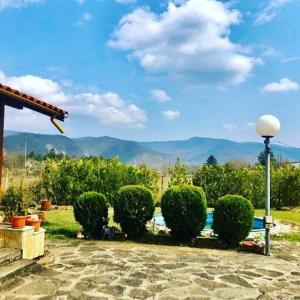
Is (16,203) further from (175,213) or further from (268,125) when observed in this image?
(268,125)

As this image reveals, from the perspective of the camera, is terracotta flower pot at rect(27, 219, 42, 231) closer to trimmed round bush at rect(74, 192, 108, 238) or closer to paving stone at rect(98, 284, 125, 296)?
paving stone at rect(98, 284, 125, 296)

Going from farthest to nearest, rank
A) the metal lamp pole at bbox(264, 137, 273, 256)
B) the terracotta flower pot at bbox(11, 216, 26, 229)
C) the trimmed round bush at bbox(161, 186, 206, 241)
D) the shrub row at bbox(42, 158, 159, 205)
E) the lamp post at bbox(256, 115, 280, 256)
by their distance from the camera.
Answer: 1. the shrub row at bbox(42, 158, 159, 205)
2. the trimmed round bush at bbox(161, 186, 206, 241)
3. the lamp post at bbox(256, 115, 280, 256)
4. the metal lamp pole at bbox(264, 137, 273, 256)
5. the terracotta flower pot at bbox(11, 216, 26, 229)

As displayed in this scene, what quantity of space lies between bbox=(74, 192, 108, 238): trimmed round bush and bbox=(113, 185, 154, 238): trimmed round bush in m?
0.38

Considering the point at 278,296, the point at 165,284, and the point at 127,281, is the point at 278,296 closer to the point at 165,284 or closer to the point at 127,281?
the point at 165,284

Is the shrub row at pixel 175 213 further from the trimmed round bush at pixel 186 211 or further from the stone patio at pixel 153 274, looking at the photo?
the stone patio at pixel 153 274

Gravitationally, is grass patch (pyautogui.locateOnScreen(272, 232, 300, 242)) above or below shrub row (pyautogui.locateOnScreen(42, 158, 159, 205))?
below

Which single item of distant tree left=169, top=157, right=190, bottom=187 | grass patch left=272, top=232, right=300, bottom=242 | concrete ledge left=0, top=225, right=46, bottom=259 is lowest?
grass patch left=272, top=232, right=300, bottom=242

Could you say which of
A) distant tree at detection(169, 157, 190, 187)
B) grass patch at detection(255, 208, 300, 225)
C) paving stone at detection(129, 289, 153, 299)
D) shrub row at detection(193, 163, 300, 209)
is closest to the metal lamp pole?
paving stone at detection(129, 289, 153, 299)

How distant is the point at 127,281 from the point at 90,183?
14730 mm

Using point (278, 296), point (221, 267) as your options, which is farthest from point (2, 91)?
point (278, 296)

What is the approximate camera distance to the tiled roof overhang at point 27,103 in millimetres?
8514

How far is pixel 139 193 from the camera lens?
35.0 ft

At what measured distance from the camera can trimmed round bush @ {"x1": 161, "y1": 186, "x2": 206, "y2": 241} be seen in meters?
10.3


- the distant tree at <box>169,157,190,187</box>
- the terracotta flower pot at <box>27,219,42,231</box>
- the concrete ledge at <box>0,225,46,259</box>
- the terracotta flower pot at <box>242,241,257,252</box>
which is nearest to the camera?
the concrete ledge at <box>0,225,46,259</box>
